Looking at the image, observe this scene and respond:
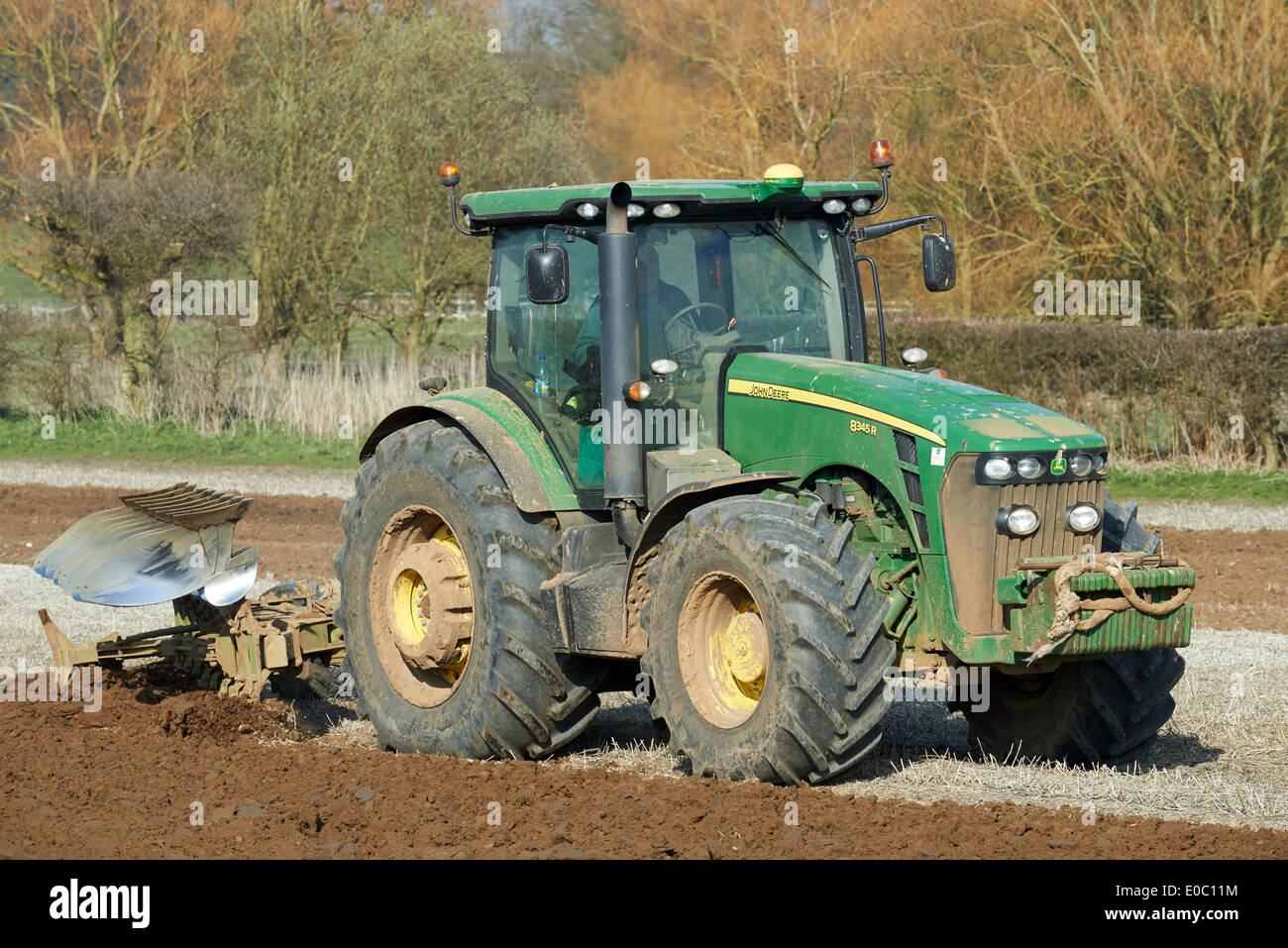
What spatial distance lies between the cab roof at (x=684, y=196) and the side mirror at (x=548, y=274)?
1.25 feet

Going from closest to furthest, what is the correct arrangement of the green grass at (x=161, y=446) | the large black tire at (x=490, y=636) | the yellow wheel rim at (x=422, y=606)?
the large black tire at (x=490, y=636) < the yellow wheel rim at (x=422, y=606) < the green grass at (x=161, y=446)

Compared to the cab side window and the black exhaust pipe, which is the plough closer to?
the cab side window

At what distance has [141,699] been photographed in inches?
311

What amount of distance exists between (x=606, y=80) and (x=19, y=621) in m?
33.4

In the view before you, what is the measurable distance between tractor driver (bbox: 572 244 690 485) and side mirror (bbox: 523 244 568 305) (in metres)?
0.42

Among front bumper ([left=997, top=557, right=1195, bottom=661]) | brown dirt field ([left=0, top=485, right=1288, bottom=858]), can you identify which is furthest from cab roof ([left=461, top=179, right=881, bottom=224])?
brown dirt field ([left=0, top=485, right=1288, bottom=858])

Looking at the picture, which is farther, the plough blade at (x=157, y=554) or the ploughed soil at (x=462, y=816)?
the plough blade at (x=157, y=554)

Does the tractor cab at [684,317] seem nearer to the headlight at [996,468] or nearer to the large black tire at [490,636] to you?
the large black tire at [490,636]

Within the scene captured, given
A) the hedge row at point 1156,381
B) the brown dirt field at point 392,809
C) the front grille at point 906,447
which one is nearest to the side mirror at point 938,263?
the front grille at point 906,447

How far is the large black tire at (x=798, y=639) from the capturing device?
5.47 m

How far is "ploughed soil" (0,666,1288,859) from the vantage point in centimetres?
518

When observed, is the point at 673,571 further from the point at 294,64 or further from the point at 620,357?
the point at 294,64

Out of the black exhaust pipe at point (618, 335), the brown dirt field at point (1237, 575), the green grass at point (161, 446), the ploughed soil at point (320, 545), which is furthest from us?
the green grass at point (161, 446)
